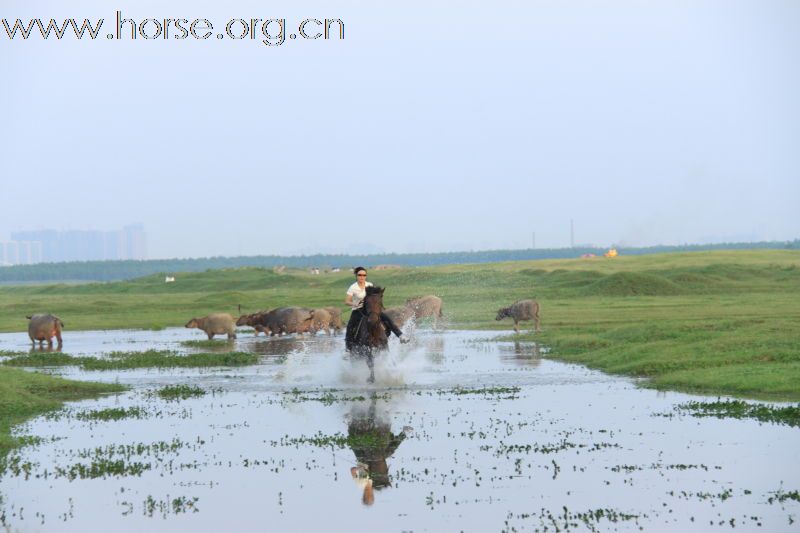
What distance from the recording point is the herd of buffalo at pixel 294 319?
42250 millimetres

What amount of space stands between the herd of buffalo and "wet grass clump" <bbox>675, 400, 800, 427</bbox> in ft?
75.2

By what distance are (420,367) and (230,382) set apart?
5.59 m

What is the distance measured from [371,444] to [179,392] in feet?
30.0

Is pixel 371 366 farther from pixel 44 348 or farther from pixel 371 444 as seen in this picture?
pixel 44 348

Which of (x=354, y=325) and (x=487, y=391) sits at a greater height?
(x=354, y=325)

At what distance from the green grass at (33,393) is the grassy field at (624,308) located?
42.4ft

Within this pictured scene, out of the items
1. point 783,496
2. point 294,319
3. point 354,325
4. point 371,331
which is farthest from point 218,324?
point 783,496

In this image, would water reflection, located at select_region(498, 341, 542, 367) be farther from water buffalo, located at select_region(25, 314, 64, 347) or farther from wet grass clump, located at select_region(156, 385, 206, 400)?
water buffalo, located at select_region(25, 314, 64, 347)

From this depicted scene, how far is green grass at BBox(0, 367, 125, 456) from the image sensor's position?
21.7m

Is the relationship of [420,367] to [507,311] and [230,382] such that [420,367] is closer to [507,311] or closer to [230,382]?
[230,382]

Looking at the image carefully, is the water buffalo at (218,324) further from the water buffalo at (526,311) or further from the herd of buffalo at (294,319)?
the water buffalo at (526,311)

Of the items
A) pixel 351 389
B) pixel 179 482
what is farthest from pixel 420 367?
pixel 179 482

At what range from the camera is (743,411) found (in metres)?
19.5

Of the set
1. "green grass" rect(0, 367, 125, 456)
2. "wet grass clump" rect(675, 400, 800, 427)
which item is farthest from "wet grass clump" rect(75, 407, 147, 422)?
"wet grass clump" rect(675, 400, 800, 427)
